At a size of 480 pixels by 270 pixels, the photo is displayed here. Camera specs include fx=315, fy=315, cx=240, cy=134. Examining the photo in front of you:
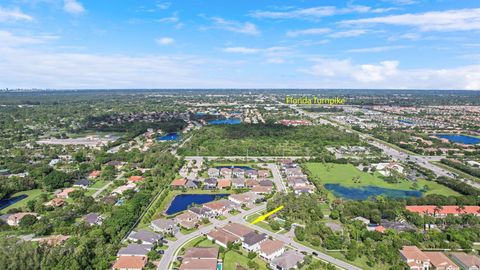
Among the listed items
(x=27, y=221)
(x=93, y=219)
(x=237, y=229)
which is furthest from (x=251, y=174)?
(x=27, y=221)

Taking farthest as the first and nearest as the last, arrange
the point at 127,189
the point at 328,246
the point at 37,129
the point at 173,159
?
the point at 37,129
the point at 173,159
the point at 127,189
the point at 328,246

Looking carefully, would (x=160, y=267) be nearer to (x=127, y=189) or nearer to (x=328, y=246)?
(x=328, y=246)

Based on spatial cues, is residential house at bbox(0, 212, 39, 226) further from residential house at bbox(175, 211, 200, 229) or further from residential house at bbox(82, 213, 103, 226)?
residential house at bbox(175, 211, 200, 229)

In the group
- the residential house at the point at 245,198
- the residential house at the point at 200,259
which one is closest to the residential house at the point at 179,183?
the residential house at the point at 245,198

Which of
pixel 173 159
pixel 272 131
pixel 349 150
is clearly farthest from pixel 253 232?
pixel 272 131

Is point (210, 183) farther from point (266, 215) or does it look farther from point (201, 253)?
point (201, 253)

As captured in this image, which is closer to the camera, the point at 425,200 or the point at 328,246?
the point at 328,246

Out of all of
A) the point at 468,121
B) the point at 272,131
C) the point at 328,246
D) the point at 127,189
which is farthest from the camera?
the point at 468,121
